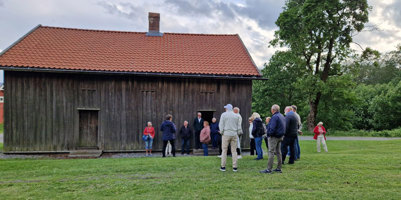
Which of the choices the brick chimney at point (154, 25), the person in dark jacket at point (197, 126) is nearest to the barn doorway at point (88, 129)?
the person in dark jacket at point (197, 126)

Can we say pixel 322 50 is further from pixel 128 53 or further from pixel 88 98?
pixel 88 98

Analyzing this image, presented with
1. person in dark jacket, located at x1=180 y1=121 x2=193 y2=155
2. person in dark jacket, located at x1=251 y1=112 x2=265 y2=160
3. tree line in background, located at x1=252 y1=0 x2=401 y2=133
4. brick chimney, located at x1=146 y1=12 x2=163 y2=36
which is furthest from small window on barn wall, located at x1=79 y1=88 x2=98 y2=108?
tree line in background, located at x1=252 y1=0 x2=401 y2=133

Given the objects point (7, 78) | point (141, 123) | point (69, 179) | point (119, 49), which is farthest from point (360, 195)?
point (7, 78)

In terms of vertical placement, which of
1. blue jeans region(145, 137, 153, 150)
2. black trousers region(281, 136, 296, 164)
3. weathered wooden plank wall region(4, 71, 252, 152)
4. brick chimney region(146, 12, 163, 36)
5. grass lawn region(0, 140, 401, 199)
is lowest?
grass lawn region(0, 140, 401, 199)

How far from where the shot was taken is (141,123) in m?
15.4

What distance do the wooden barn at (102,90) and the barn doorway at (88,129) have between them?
0.17 ft

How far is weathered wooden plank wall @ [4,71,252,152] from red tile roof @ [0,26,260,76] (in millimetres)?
615

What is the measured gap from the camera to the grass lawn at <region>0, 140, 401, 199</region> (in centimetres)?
588

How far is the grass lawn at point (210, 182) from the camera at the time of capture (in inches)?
231

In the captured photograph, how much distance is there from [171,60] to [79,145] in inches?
266

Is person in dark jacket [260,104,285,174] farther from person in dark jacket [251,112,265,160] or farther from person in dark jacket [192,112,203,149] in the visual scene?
person in dark jacket [192,112,203,149]

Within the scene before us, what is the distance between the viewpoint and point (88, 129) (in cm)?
1506

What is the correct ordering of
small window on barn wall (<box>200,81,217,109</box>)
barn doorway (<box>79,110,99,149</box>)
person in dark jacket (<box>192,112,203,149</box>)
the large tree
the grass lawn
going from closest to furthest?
the grass lawn
person in dark jacket (<box>192,112,203,149</box>)
barn doorway (<box>79,110,99,149</box>)
small window on barn wall (<box>200,81,217,109</box>)
the large tree

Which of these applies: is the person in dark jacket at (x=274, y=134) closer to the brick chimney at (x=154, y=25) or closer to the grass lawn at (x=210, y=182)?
the grass lawn at (x=210, y=182)
